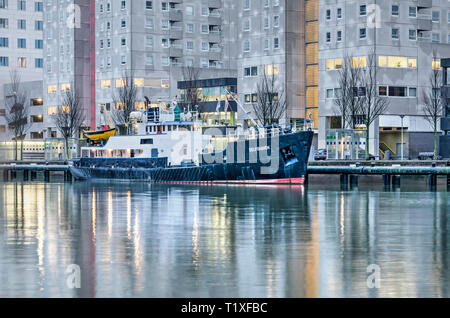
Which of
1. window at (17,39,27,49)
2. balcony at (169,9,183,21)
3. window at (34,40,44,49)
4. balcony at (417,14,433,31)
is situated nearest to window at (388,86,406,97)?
balcony at (417,14,433,31)

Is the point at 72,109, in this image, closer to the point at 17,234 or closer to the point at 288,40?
the point at 288,40

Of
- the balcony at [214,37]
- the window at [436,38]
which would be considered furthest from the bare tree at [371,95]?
the balcony at [214,37]

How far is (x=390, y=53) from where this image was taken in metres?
115

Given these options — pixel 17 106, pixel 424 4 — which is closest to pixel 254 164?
pixel 424 4

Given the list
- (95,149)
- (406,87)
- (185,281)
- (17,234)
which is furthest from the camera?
(406,87)

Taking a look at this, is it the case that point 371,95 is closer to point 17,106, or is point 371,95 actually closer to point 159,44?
point 159,44

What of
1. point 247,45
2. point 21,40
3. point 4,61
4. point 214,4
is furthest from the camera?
point 21,40

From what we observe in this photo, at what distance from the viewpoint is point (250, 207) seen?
48562 mm

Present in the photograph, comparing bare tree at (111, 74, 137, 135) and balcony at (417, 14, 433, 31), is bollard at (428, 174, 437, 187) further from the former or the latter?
bare tree at (111, 74, 137, 135)

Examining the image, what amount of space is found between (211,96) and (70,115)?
992 inches

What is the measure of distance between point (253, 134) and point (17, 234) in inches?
1719

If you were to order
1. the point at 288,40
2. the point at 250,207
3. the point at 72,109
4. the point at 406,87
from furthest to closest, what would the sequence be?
the point at 72,109, the point at 288,40, the point at 406,87, the point at 250,207

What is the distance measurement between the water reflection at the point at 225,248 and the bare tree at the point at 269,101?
68.1m

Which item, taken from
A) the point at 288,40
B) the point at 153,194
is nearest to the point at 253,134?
the point at 153,194
